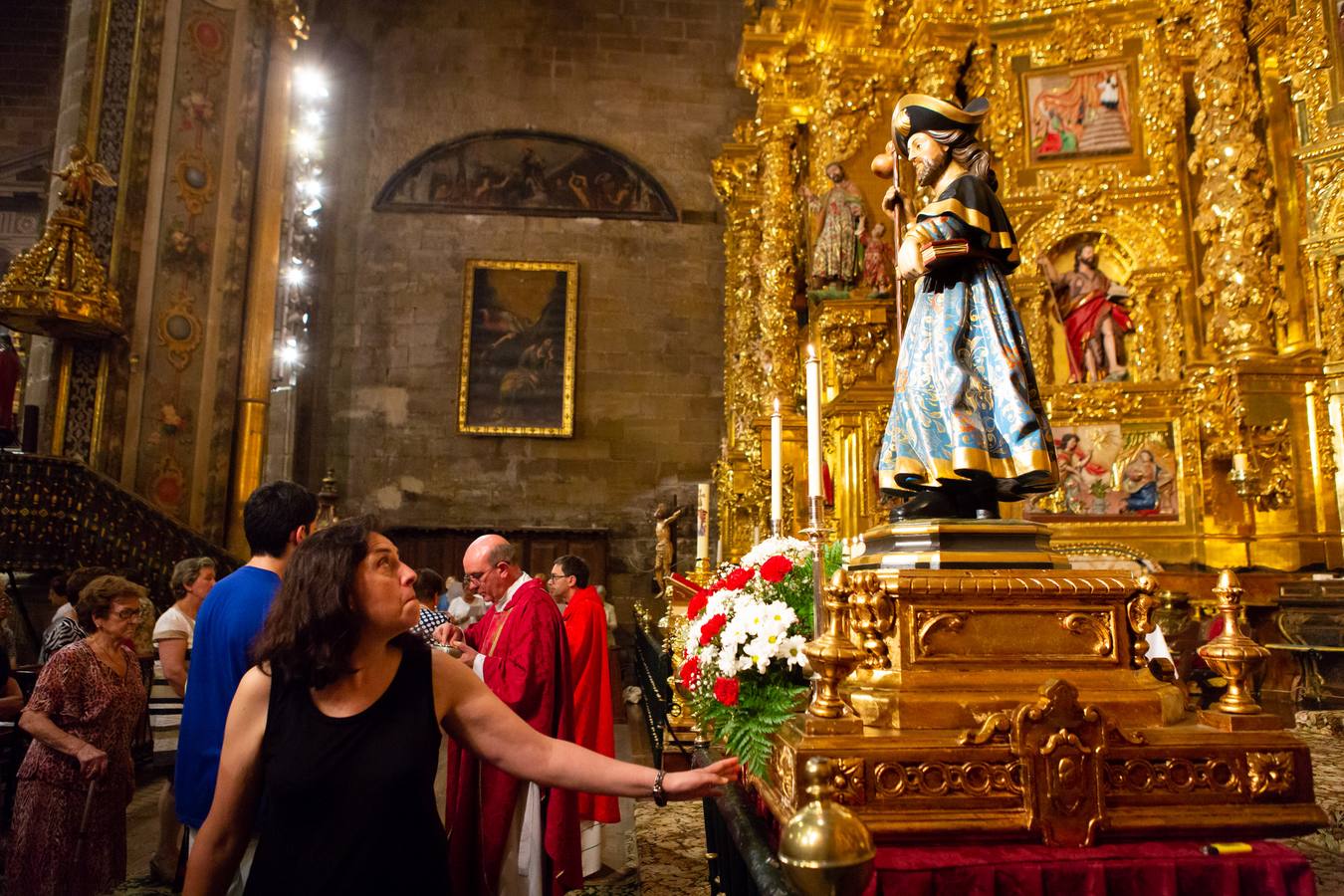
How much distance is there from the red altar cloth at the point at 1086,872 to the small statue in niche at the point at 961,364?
1.01 metres

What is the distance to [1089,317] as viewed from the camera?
9.44 meters

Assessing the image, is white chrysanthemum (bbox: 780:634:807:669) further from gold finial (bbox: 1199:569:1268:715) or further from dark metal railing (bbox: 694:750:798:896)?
gold finial (bbox: 1199:569:1268:715)

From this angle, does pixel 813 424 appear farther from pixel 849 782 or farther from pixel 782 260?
pixel 782 260

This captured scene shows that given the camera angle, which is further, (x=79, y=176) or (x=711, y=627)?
(x=79, y=176)

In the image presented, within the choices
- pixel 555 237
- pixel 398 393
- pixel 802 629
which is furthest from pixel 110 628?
pixel 555 237

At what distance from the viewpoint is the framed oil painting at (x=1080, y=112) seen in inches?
375

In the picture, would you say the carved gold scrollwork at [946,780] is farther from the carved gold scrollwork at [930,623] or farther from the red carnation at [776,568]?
the red carnation at [776,568]

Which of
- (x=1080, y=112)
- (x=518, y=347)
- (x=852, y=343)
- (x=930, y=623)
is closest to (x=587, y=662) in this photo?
(x=930, y=623)

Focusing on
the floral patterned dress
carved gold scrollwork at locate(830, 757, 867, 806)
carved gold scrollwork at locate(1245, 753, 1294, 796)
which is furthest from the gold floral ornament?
carved gold scrollwork at locate(1245, 753, 1294, 796)

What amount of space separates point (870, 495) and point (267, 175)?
9.50 meters

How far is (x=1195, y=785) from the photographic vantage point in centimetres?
206

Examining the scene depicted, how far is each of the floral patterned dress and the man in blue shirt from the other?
3.70 feet

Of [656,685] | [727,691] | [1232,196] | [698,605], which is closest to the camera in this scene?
[727,691]

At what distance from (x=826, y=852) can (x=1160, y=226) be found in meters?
9.81
